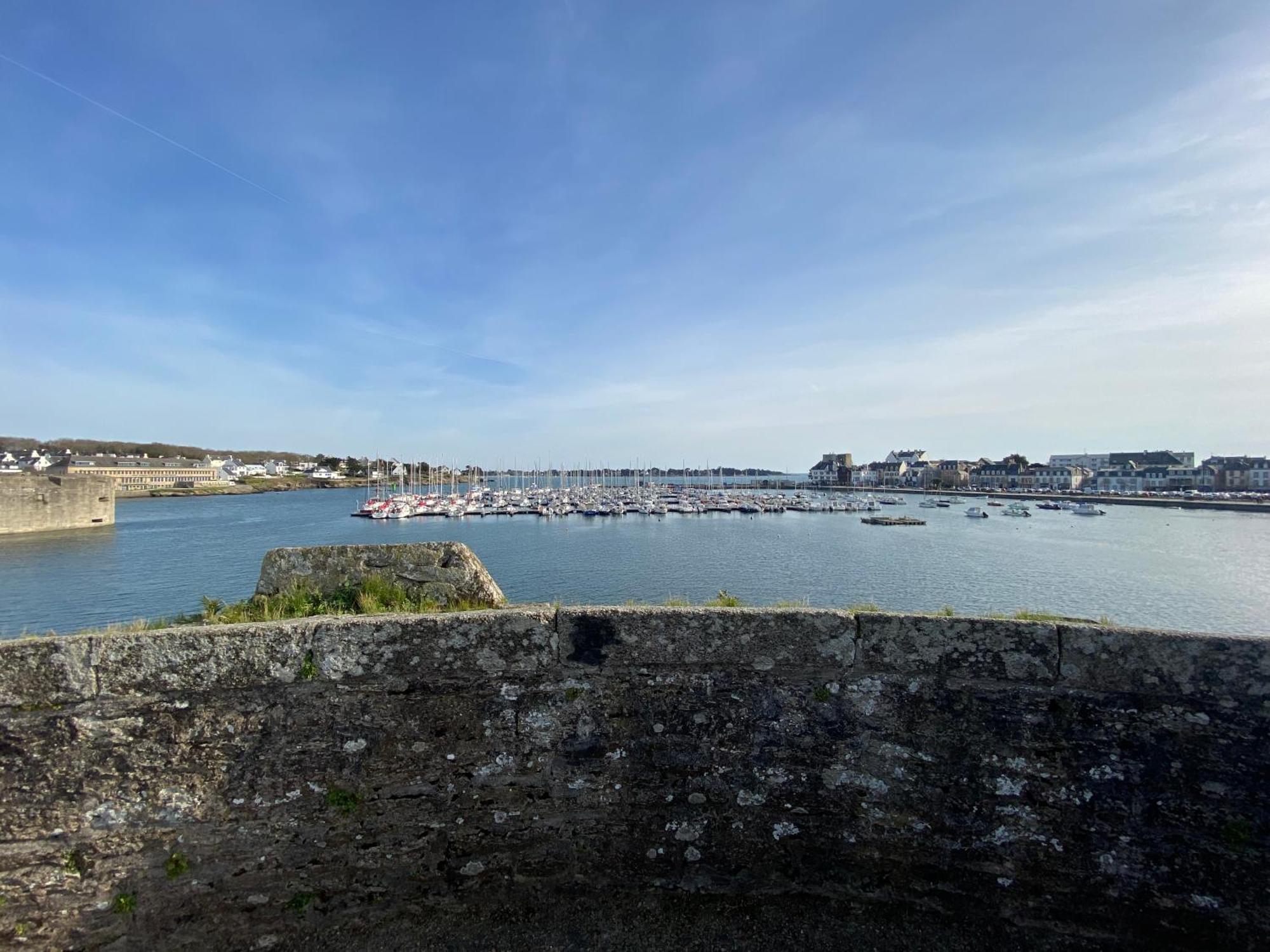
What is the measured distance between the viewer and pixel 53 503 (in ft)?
165

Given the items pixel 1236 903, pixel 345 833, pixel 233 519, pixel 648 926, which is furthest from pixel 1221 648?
pixel 233 519

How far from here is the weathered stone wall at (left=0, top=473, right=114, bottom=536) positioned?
46.6 m

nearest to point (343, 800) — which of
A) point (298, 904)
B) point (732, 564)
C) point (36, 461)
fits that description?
point (298, 904)

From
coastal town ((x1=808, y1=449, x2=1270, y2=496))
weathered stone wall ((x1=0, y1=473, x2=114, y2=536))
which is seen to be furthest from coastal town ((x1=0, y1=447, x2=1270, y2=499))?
weathered stone wall ((x1=0, y1=473, x2=114, y2=536))

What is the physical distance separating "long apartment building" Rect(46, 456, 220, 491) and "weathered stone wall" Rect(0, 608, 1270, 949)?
416 ft

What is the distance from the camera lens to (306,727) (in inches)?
120

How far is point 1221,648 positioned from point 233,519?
8030cm

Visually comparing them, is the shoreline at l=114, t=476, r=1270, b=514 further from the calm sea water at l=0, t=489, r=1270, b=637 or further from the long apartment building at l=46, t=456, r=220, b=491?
the calm sea water at l=0, t=489, r=1270, b=637

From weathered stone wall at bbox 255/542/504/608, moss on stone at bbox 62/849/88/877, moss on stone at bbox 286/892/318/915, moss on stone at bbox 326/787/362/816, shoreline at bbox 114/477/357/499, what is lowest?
shoreline at bbox 114/477/357/499

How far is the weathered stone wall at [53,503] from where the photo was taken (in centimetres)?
4662

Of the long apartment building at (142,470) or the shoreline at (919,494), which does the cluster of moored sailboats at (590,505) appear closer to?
Result: the shoreline at (919,494)

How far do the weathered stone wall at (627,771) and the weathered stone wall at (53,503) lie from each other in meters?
63.5

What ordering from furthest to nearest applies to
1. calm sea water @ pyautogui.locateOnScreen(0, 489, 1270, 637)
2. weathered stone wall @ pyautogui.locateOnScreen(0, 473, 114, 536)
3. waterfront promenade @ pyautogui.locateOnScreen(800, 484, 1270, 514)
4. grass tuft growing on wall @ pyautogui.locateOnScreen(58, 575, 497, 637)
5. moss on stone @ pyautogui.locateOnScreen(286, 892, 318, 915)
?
waterfront promenade @ pyautogui.locateOnScreen(800, 484, 1270, 514), weathered stone wall @ pyautogui.locateOnScreen(0, 473, 114, 536), calm sea water @ pyautogui.locateOnScreen(0, 489, 1270, 637), grass tuft growing on wall @ pyautogui.locateOnScreen(58, 575, 497, 637), moss on stone @ pyautogui.locateOnScreen(286, 892, 318, 915)

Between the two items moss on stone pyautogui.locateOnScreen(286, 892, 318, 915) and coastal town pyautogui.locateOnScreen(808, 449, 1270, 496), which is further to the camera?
coastal town pyautogui.locateOnScreen(808, 449, 1270, 496)
